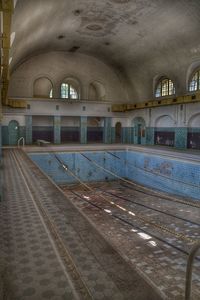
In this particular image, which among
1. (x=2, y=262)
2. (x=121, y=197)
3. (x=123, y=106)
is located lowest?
(x=121, y=197)

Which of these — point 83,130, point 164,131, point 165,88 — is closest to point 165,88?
point 165,88

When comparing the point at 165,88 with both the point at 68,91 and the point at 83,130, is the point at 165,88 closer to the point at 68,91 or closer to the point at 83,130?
the point at 83,130

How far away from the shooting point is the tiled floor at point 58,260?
2283 millimetres

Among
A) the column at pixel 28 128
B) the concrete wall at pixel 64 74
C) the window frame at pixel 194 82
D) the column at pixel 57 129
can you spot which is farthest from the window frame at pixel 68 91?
the window frame at pixel 194 82

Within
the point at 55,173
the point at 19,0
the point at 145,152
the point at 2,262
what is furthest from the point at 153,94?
the point at 2,262

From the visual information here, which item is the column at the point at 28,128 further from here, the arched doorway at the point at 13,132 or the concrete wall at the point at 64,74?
the concrete wall at the point at 64,74

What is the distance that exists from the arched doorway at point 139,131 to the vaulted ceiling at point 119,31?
3489mm

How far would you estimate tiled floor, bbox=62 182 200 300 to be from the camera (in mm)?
5020

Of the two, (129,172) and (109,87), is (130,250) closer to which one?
(129,172)

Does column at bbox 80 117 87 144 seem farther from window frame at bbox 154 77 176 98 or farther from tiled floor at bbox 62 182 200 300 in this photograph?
tiled floor at bbox 62 182 200 300

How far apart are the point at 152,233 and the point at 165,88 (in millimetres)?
12010

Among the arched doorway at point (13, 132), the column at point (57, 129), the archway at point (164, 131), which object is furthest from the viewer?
the column at point (57, 129)

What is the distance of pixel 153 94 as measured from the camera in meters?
17.8

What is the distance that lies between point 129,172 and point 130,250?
990 centimetres
